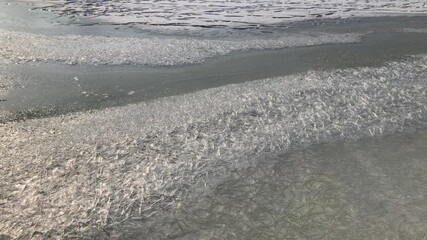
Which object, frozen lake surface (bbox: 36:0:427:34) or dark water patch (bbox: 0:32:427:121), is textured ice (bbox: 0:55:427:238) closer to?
dark water patch (bbox: 0:32:427:121)

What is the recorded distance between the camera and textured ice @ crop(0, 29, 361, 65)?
5668 mm

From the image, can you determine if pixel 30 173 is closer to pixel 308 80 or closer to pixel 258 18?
pixel 308 80

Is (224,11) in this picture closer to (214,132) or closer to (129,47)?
(129,47)

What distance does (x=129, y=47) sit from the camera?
6.08 m

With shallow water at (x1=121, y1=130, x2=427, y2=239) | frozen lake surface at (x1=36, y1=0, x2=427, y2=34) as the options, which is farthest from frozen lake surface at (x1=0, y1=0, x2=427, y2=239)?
frozen lake surface at (x1=36, y1=0, x2=427, y2=34)

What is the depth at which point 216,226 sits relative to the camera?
262 centimetres

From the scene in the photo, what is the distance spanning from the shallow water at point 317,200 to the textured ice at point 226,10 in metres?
4.21

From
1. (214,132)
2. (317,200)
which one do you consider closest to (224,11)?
(214,132)

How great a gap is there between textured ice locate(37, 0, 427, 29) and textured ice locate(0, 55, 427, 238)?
9.34ft

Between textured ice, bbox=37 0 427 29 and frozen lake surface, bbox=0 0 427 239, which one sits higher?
textured ice, bbox=37 0 427 29

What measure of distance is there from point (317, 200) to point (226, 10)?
5881 millimetres

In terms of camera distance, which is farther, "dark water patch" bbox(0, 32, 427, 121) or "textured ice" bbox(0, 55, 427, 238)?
"dark water patch" bbox(0, 32, 427, 121)

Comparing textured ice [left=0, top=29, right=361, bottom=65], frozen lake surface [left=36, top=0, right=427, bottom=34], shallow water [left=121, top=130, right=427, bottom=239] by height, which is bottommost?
shallow water [left=121, top=130, right=427, bottom=239]

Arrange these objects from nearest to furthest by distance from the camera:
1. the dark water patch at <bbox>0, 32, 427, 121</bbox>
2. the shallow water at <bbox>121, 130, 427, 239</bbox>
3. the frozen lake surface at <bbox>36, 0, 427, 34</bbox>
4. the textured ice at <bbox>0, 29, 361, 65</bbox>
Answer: the shallow water at <bbox>121, 130, 427, 239</bbox>
the dark water patch at <bbox>0, 32, 427, 121</bbox>
the textured ice at <bbox>0, 29, 361, 65</bbox>
the frozen lake surface at <bbox>36, 0, 427, 34</bbox>
